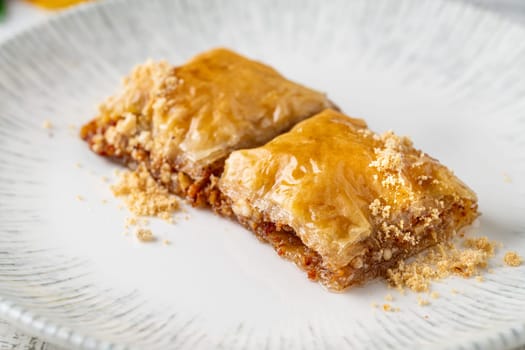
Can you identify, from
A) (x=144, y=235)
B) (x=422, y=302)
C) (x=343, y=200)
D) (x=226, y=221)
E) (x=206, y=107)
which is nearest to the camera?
(x=422, y=302)

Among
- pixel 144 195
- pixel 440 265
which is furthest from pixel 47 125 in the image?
pixel 440 265

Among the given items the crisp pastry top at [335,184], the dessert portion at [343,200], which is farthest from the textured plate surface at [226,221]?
the crisp pastry top at [335,184]

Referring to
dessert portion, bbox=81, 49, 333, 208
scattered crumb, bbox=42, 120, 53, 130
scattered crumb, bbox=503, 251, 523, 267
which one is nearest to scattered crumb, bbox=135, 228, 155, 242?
dessert portion, bbox=81, 49, 333, 208

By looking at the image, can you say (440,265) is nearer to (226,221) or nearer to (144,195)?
A: (226,221)

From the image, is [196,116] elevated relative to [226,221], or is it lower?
elevated

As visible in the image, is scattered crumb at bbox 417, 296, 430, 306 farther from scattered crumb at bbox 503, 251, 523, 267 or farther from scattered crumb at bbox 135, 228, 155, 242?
scattered crumb at bbox 135, 228, 155, 242

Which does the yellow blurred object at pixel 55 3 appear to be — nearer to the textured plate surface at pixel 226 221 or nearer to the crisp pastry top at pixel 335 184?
the textured plate surface at pixel 226 221
